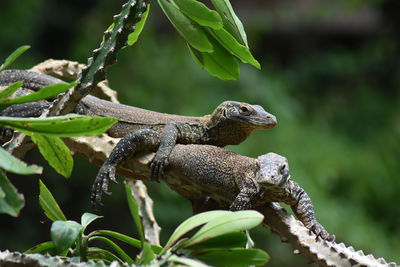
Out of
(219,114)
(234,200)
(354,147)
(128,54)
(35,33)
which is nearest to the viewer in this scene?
(234,200)

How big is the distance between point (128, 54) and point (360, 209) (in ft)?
5.41

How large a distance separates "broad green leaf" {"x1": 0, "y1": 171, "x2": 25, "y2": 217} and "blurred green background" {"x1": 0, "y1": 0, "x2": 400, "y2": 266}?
236 cm

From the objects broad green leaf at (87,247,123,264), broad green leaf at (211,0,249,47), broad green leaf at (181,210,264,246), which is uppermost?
broad green leaf at (211,0,249,47)

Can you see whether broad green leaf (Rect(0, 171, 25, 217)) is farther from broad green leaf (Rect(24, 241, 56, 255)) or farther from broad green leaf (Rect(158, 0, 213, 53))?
broad green leaf (Rect(158, 0, 213, 53))

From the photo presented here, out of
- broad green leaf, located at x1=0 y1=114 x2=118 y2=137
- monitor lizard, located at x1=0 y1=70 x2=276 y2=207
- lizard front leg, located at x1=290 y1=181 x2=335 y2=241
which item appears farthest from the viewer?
monitor lizard, located at x1=0 y1=70 x2=276 y2=207

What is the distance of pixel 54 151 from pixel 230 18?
42 centimetres

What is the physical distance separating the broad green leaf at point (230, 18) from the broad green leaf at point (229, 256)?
446 mm

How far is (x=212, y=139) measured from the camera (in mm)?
1560

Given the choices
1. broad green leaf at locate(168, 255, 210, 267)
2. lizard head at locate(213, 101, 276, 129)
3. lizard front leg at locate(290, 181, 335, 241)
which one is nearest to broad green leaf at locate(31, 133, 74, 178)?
broad green leaf at locate(168, 255, 210, 267)

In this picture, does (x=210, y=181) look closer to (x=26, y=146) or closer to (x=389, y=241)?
(x=26, y=146)

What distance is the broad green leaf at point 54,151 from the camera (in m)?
A: 0.90

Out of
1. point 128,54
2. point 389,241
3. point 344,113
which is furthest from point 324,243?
point 344,113

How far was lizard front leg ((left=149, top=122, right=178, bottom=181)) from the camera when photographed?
126cm

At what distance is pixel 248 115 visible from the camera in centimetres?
148
